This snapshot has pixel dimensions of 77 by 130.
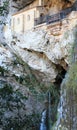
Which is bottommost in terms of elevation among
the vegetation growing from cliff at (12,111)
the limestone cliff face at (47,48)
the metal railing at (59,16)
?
the vegetation growing from cliff at (12,111)

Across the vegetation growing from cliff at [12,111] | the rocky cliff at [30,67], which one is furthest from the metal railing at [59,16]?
the vegetation growing from cliff at [12,111]

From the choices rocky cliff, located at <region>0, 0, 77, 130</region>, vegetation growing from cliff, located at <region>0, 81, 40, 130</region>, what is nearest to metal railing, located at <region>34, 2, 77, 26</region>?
rocky cliff, located at <region>0, 0, 77, 130</region>

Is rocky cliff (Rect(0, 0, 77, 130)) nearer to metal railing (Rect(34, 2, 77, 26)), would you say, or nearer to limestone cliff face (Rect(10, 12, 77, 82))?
limestone cliff face (Rect(10, 12, 77, 82))

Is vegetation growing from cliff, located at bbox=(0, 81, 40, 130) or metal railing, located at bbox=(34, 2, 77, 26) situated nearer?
metal railing, located at bbox=(34, 2, 77, 26)

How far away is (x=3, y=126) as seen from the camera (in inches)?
683

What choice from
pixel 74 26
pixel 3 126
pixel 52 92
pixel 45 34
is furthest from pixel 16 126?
pixel 74 26

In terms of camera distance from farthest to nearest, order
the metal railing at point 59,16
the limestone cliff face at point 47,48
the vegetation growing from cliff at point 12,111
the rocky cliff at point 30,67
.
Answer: the vegetation growing from cliff at point 12,111
the metal railing at point 59,16
the rocky cliff at point 30,67
the limestone cliff face at point 47,48

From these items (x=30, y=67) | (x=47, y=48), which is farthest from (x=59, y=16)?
(x=30, y=67)

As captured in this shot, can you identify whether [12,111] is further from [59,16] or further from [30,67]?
[59,16]

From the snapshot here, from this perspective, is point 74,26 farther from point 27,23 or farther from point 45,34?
point 27,23

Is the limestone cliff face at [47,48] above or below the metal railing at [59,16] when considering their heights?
below

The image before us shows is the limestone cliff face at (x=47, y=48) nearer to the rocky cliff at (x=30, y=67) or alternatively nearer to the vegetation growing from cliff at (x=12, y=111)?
the rocky cliff at (x=30, y=67)

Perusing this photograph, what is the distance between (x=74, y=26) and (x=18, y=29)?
5.03m

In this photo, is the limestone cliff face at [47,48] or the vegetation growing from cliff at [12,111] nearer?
the limestone cliff face at [47,48]
